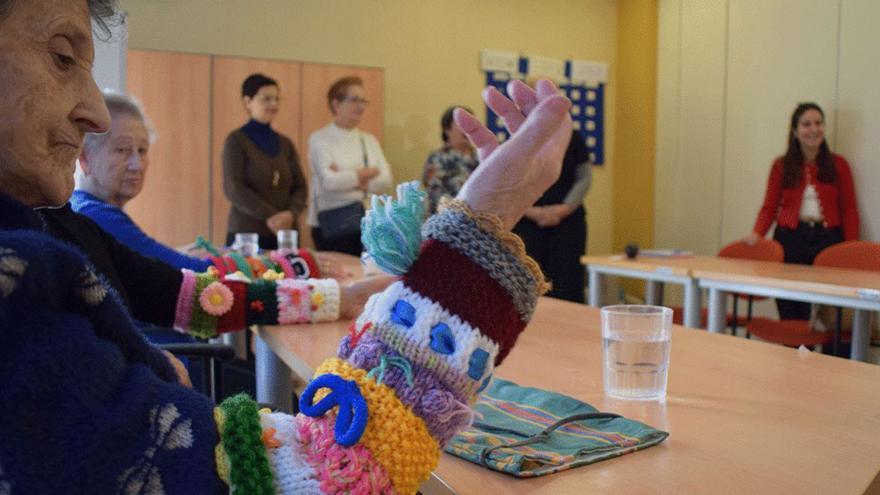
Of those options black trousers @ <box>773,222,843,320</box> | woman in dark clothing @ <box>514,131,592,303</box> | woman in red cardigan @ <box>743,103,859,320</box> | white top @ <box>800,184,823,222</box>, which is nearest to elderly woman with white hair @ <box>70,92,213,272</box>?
woman in dark clothing @ <box>514,131,592,303</box>

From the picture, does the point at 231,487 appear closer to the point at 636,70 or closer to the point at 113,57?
the point at 113,57

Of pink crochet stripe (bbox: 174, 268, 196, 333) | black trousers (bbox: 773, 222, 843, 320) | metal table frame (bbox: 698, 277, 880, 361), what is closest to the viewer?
pink crochet stripe (bbox: 174, 268, 196, 333)

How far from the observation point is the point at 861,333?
3.00 meters

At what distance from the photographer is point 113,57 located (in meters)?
3.41

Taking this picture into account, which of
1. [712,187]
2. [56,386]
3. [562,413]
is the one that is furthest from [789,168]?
[56,386]

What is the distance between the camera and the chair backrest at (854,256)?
11.1 ft

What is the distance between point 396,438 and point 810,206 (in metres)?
4.75

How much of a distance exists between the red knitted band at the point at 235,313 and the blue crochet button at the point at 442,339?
98 cm

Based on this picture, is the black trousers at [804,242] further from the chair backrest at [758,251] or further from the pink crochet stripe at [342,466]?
the pink crochet stripe at [342,466]

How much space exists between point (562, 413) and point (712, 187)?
5446 millimetres

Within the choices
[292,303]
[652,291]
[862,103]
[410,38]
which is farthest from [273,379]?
[410,38]

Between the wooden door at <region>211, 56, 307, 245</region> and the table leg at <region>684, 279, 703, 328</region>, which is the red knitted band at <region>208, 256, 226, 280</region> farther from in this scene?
the wooden door at <region>211, 56, 307, 245</region>

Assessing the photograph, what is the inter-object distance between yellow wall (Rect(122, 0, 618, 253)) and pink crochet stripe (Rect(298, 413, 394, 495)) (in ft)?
17.6

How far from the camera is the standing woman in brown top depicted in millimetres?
4453
